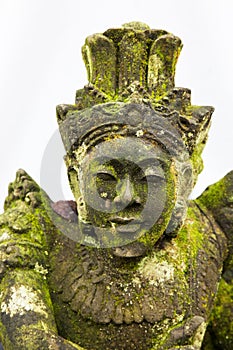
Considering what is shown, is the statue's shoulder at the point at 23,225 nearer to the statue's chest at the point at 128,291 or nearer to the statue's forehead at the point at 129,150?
the statue's chest at the point at 128,291

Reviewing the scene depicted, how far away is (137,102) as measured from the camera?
16.4 ft

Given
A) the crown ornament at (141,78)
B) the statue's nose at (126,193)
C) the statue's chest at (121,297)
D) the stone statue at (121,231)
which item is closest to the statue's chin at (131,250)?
the stone statue at (121,231)

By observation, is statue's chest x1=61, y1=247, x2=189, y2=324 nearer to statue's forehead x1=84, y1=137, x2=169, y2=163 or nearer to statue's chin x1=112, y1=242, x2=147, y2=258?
statue's chin x1=112, y1=242, x2=147, y2=258

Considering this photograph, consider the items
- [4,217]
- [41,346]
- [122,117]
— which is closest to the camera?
[41,346]

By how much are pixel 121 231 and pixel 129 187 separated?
0.98 feet

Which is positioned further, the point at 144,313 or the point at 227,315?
the point at 227,315

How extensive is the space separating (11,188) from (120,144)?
1.30m

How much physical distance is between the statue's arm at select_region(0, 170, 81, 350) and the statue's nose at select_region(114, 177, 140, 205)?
866 millimetres

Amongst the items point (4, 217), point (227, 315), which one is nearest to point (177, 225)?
point (227, 315)

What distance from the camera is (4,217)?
544 cm

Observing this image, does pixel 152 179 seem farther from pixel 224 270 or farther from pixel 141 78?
pixel 224 270

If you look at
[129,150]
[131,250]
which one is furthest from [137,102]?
[131,250]

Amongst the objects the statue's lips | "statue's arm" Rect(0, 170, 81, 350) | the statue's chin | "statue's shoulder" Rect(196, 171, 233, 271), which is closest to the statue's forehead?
the statue's lips

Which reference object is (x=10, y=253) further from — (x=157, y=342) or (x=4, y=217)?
(x=157, y=342)
